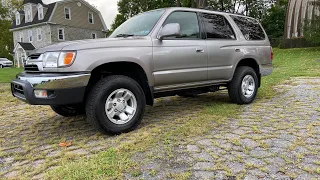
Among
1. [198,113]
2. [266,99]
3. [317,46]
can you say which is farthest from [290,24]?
[198,113]

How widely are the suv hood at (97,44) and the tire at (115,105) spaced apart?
0.44 m

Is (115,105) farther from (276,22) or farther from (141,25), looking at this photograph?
(276,22)

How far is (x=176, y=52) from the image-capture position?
162 inches

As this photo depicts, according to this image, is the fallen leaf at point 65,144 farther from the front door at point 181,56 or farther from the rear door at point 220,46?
the rear door at point 220,46

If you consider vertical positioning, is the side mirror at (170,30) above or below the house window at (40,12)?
below

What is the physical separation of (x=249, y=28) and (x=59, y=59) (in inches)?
157

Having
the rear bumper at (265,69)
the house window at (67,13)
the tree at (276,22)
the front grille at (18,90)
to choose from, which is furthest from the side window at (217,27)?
the tree at (276,22)

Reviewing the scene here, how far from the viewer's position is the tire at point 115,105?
3.41m

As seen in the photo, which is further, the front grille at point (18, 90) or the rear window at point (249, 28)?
the rear window at point (249, 28)

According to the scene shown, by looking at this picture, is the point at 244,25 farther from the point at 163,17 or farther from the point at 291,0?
the point at 291,0

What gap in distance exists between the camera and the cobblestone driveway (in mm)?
2598

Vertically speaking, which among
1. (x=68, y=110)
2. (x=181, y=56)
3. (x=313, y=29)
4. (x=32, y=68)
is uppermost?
(x=313, y=29)

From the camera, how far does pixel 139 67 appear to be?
12.5ft

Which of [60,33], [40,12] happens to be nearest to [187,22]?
[60,33]
